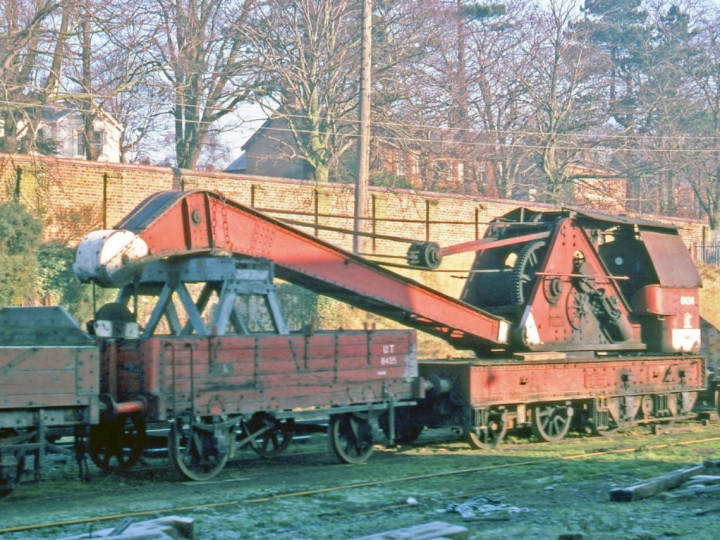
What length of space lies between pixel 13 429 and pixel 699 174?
4900cm

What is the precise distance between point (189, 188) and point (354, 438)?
18655mm

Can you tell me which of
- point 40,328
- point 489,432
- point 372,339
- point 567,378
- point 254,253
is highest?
point 254,253

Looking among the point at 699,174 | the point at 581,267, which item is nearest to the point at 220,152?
the point at 699,174

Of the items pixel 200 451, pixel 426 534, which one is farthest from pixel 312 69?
pixel 426 534

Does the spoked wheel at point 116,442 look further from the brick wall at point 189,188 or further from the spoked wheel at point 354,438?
the brick wall at point 189,188

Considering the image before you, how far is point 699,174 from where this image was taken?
179 ft

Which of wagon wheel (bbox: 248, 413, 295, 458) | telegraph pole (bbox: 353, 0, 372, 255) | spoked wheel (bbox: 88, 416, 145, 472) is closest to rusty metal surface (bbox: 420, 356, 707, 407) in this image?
wagon wheel (bbox: 248, 413, 295, 458)

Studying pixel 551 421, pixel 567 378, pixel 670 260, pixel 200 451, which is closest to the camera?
pixel 200 451

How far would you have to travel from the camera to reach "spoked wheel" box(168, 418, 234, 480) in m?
11.9

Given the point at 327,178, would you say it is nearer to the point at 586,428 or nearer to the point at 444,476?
the point at 586,428

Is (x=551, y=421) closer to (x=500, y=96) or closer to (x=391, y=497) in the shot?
(x=391, y=497)

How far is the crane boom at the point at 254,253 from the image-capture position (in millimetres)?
11898

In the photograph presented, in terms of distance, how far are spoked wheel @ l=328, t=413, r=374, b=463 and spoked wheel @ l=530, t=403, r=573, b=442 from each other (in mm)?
3398

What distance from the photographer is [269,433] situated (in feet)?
46.5
